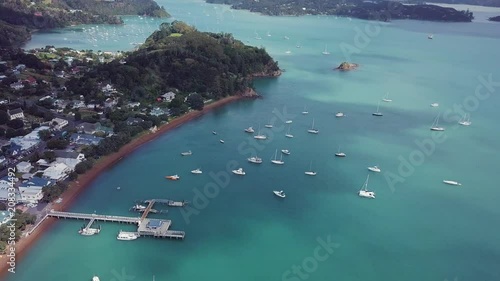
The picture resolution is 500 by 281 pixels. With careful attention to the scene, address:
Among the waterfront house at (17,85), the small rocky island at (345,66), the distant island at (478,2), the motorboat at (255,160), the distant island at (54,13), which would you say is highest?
the distant island at (478,2)

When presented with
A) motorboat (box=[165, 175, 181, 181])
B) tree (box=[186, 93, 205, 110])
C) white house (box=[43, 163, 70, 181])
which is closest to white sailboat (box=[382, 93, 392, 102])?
tree (box=[186, 93, 205, 110])

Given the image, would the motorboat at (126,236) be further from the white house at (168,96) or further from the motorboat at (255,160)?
the white house at (168,96)

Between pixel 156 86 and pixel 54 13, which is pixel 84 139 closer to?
pixel 156 86

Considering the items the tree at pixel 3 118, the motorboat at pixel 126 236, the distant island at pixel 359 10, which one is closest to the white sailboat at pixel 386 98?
the motorboat at pixel 126 236

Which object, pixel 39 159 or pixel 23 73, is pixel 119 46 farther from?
pixel 39 159

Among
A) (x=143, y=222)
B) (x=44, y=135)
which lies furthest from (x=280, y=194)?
(x=44, y=135)

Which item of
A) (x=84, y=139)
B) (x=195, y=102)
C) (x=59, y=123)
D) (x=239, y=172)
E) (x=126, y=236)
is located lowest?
(x=126, y=236)
